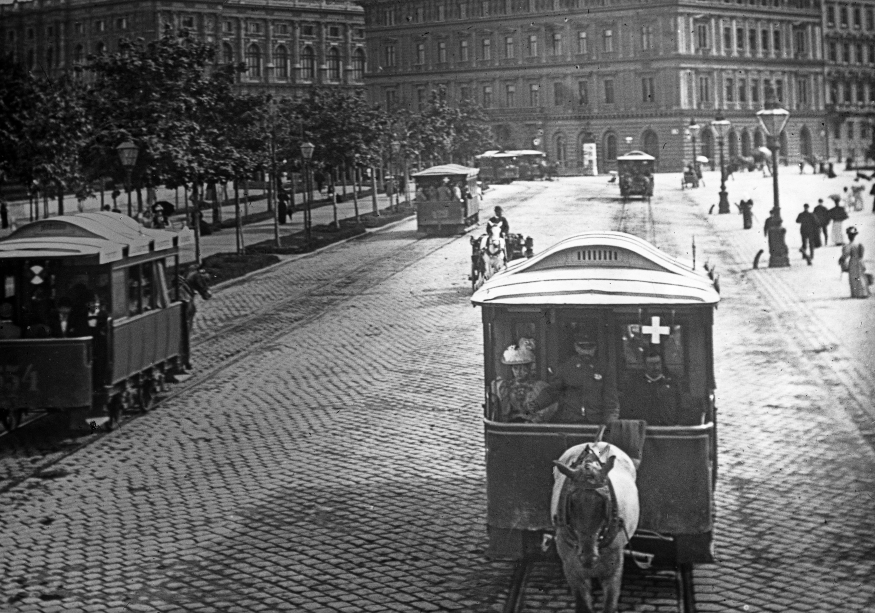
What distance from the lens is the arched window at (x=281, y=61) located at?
424 ft

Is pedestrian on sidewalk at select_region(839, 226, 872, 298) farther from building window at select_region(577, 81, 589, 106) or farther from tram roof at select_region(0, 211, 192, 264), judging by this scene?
building window at select_region(577, 81, 589, 106)

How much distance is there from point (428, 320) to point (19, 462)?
1227 cm

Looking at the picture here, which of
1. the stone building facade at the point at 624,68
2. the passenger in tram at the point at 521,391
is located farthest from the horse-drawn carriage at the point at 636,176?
the passenger in tram at the point at 521,391

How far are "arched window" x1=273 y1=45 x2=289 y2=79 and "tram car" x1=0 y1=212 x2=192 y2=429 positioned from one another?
375ft

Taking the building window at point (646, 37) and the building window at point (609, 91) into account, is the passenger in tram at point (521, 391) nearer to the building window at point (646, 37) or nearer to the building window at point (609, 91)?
the building window at point (646, 37)

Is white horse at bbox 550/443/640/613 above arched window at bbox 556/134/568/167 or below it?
below

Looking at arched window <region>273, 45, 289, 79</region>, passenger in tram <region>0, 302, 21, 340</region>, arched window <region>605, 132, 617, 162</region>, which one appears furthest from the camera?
arched window <region>273, 45, 289, 79</region>

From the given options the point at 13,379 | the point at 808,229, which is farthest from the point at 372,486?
the point at 808,229

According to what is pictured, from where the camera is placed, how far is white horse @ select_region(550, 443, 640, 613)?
8.33 metres

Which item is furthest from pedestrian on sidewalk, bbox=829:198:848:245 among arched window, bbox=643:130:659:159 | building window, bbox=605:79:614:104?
building window, bbox=605:79:614:104

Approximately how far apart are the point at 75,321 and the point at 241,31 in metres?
114

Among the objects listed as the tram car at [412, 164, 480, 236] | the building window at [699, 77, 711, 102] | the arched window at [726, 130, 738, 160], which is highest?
the building window at [699, 77, 711, 102]

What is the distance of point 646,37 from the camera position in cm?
10838

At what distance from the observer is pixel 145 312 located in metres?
18.0
